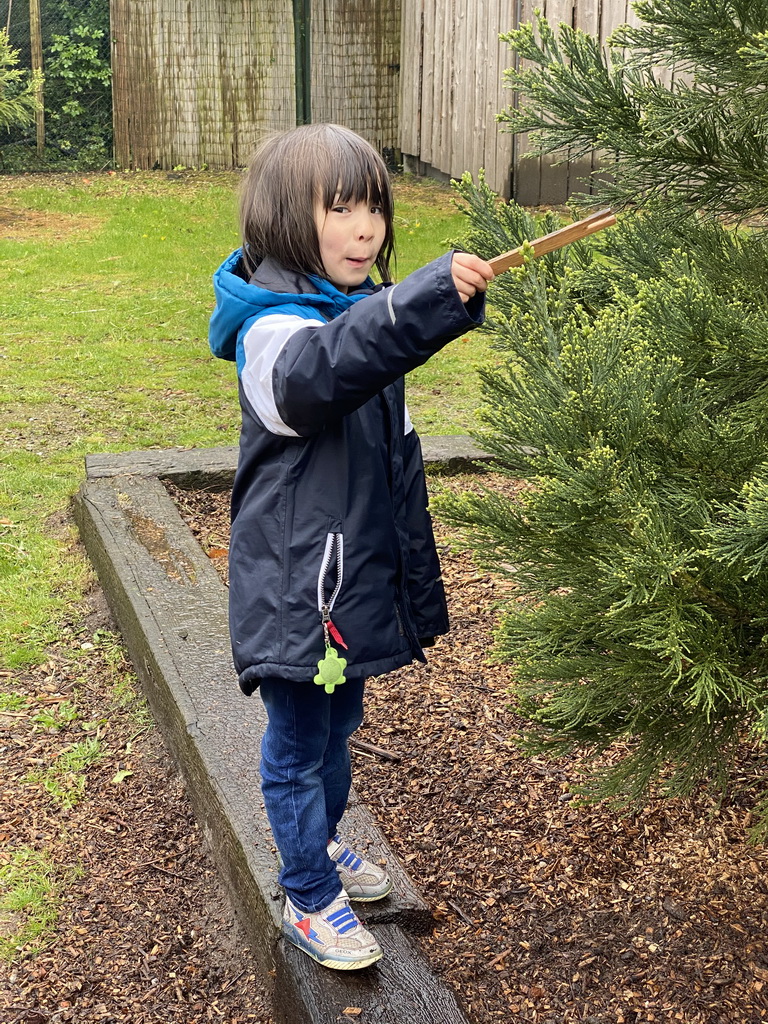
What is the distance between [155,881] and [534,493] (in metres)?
1.74

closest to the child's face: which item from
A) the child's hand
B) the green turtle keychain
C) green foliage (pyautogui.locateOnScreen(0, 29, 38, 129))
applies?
the child's hand

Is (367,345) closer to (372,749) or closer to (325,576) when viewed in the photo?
(325,576)

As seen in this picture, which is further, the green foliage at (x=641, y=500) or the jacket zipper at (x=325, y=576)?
the jacket zipper at (x=325, y=576)

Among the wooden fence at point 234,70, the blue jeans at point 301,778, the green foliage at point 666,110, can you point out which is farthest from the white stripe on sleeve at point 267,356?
the wooden fence at point 234,70

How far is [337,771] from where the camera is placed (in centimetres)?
254

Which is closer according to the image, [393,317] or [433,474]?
[393,317]

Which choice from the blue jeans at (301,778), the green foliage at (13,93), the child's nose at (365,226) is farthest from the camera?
the green foliage at (13,93)

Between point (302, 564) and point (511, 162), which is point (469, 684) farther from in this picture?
point (511, 162)

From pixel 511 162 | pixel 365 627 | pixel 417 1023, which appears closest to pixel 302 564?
pixel 365 627

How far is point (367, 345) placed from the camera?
1939mm

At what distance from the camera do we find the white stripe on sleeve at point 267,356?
2.10 metres

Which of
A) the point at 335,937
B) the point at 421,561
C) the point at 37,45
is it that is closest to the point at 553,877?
the point at 335,937

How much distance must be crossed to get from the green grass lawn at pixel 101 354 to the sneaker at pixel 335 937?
1.57 meters

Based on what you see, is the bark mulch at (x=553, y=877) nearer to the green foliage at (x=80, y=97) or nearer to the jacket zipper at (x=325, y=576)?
the jacket zipper at (x=325, y=576)
